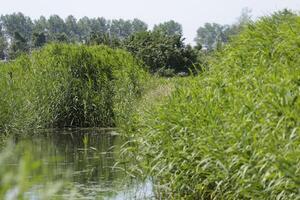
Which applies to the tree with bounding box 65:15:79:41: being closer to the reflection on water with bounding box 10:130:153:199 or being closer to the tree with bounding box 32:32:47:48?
the tree with bounding box 32:32:47:48

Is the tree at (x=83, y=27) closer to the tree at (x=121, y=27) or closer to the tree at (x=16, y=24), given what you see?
the tree at (x=121, y=27)

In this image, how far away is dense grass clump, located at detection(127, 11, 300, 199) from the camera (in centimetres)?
439

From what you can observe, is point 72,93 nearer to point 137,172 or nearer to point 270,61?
point 137,172

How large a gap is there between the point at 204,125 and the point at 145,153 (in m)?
0.89

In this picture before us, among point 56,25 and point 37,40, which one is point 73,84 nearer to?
point 37,40

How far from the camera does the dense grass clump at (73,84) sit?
13.8 meters

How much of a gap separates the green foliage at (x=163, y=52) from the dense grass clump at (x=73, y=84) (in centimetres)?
1321

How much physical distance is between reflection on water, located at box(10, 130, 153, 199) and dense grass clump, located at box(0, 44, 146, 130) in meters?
0.53

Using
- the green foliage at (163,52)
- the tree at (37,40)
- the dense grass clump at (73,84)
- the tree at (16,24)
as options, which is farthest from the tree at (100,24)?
the dense grass clump at (73,84)

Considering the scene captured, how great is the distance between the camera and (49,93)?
14383 millimetres

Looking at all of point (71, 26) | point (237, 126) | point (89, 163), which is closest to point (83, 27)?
point (71, 26)

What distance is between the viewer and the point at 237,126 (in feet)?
16.2

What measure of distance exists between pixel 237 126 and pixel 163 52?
86.0 feet

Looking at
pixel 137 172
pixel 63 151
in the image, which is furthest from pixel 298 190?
pixel 63 151
